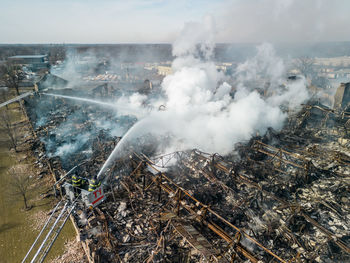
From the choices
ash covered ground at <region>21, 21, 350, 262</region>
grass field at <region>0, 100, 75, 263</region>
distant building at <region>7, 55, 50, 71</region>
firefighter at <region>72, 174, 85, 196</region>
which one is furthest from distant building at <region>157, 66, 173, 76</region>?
firefighter at <region>72, 174, 85, 196</region>

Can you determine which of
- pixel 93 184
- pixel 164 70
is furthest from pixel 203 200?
pixel 164 70

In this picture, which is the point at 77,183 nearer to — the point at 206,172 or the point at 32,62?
the point at 206,172

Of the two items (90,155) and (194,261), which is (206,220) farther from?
(90,155)

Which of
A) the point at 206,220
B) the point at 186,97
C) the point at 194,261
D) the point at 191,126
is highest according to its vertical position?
the point at 186,97

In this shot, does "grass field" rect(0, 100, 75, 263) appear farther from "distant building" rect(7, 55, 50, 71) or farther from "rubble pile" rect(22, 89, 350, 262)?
"distant building" rect(7, 55, 50, 71)

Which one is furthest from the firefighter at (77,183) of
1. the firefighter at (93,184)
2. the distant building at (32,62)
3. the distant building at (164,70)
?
the distant building at (32,62)

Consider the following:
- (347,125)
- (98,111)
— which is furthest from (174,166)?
(347,125)

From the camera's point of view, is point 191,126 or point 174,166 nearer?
point 174,166
